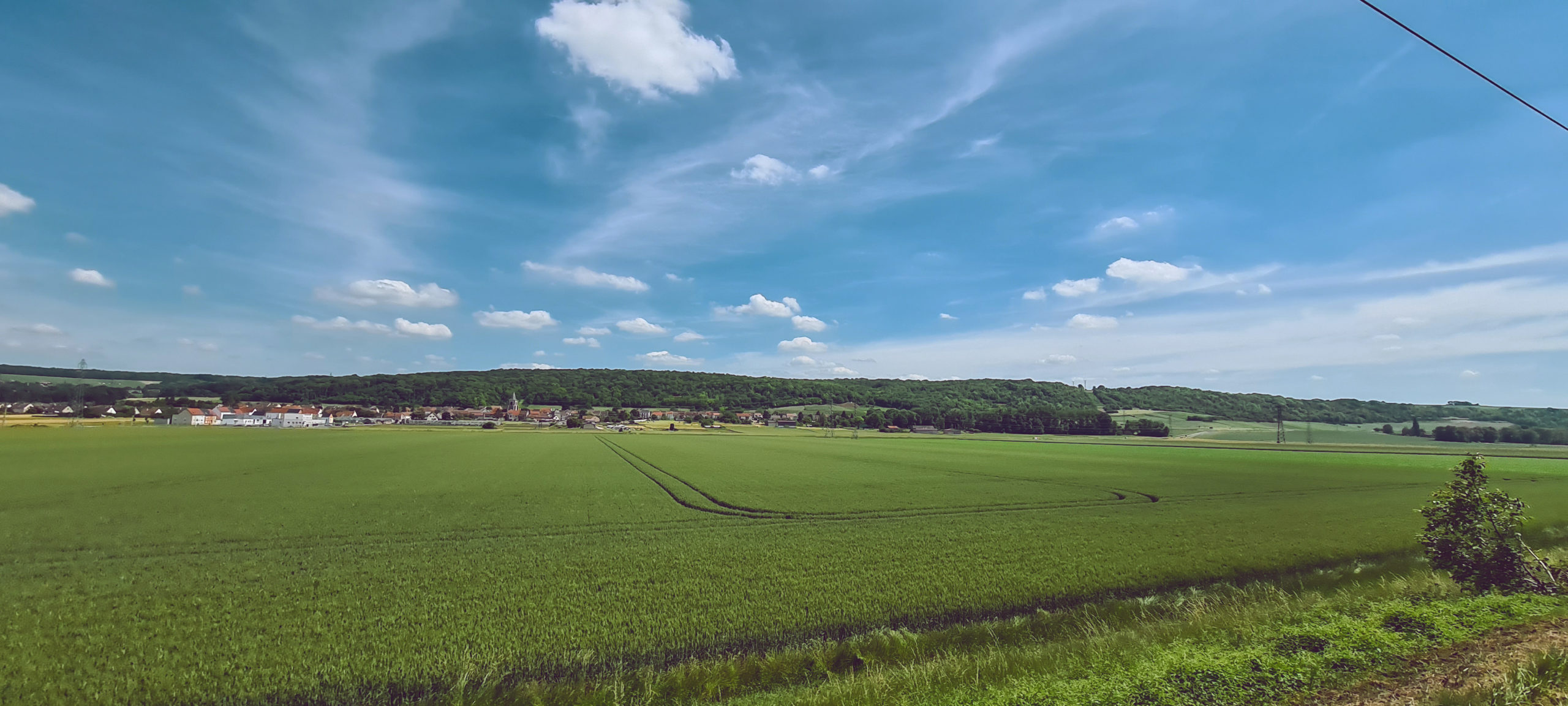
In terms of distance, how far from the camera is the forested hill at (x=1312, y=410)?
134375mm

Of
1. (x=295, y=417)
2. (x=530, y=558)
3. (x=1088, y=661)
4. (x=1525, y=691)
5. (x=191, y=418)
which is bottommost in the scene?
(x=191, y=418)

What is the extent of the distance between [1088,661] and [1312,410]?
202 metres

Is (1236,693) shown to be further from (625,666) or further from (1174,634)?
(625,666)

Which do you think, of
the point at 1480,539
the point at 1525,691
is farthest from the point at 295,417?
the point at 1480,539

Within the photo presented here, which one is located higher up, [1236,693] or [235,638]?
[1236,693]

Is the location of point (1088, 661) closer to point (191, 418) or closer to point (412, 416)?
point (191, 418)

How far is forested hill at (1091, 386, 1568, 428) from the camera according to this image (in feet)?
441

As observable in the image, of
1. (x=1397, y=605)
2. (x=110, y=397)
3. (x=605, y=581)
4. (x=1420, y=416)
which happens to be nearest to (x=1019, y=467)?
(x=1397, y=605)

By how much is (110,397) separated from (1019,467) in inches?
7986

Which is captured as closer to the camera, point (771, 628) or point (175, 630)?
point (175, 630)

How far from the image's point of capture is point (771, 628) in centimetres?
1086

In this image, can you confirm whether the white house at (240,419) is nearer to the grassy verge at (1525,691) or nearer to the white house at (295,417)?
the white house at (295,417)

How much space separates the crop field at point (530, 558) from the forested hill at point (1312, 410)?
135m

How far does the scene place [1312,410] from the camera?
156125 millimetres
